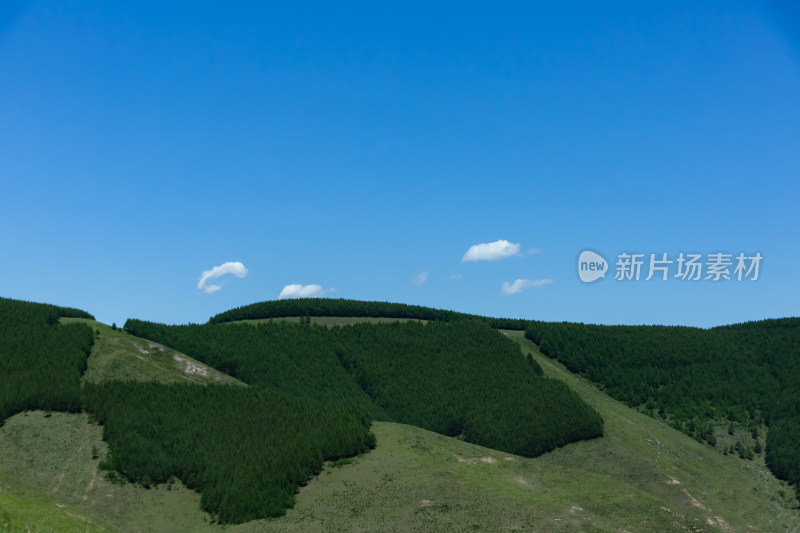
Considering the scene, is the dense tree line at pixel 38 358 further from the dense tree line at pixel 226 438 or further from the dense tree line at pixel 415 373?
the dense tree line at pixel 415 373

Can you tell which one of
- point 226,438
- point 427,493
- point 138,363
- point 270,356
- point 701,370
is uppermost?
point 701,370

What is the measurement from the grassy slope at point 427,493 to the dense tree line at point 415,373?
989cm

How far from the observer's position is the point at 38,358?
84688 millimetres

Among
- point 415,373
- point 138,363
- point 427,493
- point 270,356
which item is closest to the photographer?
point 427,493

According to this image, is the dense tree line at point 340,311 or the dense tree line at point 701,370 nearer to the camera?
the dense tree line at point 701,370

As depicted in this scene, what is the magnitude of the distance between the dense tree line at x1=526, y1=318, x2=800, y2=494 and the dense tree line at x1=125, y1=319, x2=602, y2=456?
1668cm

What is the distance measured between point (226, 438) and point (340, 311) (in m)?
65.4

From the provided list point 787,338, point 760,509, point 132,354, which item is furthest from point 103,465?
point 787,338

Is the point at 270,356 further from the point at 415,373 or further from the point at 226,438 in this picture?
the point at 226,438

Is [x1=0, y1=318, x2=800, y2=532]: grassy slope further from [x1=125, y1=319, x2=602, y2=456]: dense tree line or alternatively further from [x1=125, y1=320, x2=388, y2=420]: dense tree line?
[x1=125, y1=320, x2=388, y2=420]: dense tree line

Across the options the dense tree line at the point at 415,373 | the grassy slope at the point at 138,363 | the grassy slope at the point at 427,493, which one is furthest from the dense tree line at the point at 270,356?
the grassy slope at the point at 427,493

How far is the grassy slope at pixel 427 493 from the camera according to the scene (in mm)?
61812

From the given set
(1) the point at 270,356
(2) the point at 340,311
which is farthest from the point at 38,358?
(2) the point at 340,311

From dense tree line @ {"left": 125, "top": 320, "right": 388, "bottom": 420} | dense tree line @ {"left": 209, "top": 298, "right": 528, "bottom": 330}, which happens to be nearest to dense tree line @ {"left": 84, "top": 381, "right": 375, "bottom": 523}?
dense tree line @ {"left": 125, "top": 320, "right": 388, "bottom": 420}
